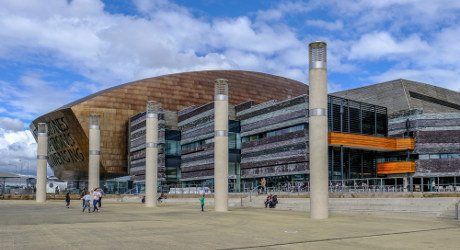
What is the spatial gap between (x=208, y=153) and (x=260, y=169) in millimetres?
13448

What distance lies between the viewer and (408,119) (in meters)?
61.8

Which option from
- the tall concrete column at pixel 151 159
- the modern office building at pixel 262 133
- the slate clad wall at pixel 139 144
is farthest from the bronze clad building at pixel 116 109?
the tall concrete column at pixel 151 159

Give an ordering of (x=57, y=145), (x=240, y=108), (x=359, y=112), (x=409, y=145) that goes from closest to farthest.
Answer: (x=409, y=145) < (x=359, y=112) < (x=240, y=108) < (x=57, y=145)

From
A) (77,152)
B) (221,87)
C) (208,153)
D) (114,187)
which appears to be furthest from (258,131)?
(114,187)

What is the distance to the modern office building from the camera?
60.1 metres

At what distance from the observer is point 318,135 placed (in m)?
30.1

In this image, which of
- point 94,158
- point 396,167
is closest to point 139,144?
point 94,158

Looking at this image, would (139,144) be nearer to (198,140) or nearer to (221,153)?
(198,140)

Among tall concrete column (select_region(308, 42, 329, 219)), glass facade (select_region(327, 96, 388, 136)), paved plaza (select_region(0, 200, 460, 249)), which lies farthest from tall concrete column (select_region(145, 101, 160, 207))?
paved plaza (select_region(0, 200, 460, 249))

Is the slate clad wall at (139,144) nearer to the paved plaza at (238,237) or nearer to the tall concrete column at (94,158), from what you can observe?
the tall concrete column at (94,158)

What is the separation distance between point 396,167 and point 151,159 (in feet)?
102

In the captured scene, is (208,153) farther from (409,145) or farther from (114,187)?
(114,187)

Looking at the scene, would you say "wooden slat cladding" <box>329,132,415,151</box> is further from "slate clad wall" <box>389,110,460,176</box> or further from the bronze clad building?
→ the bronze clad building

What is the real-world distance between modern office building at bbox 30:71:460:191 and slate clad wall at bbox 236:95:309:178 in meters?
0.14
